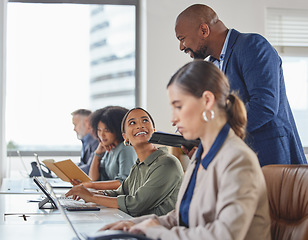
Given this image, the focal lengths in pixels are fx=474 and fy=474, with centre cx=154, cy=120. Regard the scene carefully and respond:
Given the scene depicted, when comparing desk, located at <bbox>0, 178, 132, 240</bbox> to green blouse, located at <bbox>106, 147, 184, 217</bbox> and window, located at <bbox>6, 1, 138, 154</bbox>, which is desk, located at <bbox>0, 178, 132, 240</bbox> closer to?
green blouse, located at <bbox>106, 147, 184, 217</bbox>

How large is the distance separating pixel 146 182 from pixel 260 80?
72cm

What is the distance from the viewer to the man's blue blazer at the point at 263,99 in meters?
2.09

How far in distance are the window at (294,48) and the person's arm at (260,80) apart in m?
2.88

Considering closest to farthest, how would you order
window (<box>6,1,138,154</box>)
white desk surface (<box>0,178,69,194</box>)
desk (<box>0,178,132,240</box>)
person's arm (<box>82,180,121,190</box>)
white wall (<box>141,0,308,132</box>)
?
desk (<box>0,178,132,240</box>) < person's arm (<box>82,180,121,190</box>) < white desk surface (<box>0,178,69,194</box>) < white wall (<box>141,0,308,132</box>) < window (<box>6,1,138,154</box>)

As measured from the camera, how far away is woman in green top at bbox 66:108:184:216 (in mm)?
2238

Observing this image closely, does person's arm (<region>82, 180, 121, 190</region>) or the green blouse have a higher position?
the green blouse

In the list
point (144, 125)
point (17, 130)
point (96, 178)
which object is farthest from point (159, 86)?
point (144, 125)

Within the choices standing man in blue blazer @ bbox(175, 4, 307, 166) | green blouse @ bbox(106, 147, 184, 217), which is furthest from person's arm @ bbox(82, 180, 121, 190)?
standing man in blue blazer @ bbox(175, 4, 307, 166)

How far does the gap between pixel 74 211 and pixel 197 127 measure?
1.00 meters

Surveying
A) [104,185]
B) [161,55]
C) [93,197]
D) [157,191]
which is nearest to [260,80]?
[157,191]

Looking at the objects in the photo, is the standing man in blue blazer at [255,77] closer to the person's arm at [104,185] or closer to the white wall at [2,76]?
the person's arm at [104,185]

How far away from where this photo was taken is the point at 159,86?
475 cm

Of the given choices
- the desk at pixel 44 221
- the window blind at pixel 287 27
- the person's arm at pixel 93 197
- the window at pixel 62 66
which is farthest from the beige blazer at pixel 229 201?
the window at pixel 62 66

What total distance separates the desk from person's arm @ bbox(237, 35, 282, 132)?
2.34 ft
